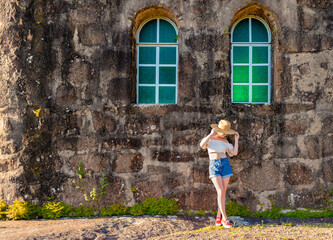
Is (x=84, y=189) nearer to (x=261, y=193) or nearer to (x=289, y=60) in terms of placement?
(x=261, y=193)

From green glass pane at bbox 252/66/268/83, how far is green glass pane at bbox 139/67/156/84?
1618 mm

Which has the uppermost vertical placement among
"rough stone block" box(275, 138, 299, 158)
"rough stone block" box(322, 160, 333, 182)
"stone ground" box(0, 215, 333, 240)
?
"rough stone block" box(275, 138, 299, 158)

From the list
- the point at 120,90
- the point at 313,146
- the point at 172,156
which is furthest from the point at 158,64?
the point at 313,146

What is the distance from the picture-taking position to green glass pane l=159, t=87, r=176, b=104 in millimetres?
5445

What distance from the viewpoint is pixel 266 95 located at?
5.44m

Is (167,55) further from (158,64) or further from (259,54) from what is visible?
(259,54)

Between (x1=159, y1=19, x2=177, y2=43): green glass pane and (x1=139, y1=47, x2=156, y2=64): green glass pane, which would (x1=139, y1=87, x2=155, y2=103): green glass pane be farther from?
(x1=159, y1=19, x2=177, y2=43): green glass pane

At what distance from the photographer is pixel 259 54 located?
17.9ft

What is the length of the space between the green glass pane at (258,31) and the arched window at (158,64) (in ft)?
4.15

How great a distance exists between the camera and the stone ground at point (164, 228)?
13.3 feet

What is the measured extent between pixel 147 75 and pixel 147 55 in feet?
1.08

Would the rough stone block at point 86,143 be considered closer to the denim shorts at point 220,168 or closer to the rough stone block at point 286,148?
the denim shorts at point 220,168

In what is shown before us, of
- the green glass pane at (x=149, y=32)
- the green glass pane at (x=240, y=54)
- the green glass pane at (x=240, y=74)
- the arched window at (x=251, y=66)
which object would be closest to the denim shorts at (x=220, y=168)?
the arched window at (x=251, y=66)

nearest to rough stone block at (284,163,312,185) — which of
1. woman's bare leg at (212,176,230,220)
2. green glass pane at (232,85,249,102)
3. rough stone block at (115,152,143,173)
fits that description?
woman's bare leg at (212,176,230,220)
